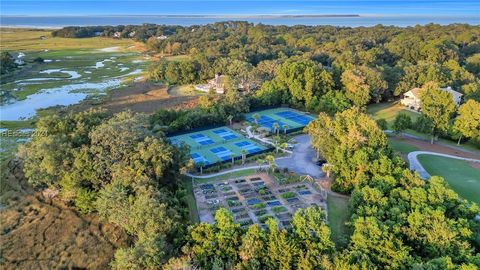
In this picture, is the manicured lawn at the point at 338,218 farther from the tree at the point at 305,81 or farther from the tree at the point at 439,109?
the tree at the point at 305,81

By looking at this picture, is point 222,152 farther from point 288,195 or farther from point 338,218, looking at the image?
point 338,218

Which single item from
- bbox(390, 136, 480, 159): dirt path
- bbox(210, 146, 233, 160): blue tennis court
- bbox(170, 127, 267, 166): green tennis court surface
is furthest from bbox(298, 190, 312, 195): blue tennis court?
bbox(390, 136, 480, 159): dirt path

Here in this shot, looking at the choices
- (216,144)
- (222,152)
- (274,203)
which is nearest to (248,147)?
(222,152)

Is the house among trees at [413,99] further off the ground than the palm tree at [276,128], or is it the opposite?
the house among trees at [413,99]

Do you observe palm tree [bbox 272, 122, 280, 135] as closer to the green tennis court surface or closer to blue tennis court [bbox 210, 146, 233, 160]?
the green tennis court surface

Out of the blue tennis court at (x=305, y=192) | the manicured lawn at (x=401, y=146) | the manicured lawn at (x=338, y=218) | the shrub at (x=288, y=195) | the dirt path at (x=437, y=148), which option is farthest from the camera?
the manicured lawn at (x=401, y=146)

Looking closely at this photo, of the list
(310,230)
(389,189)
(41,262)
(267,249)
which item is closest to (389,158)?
(389,189)

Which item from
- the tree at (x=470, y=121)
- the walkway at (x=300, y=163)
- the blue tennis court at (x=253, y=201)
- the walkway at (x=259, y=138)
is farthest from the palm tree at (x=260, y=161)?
the tree at (x=470, y=121)
